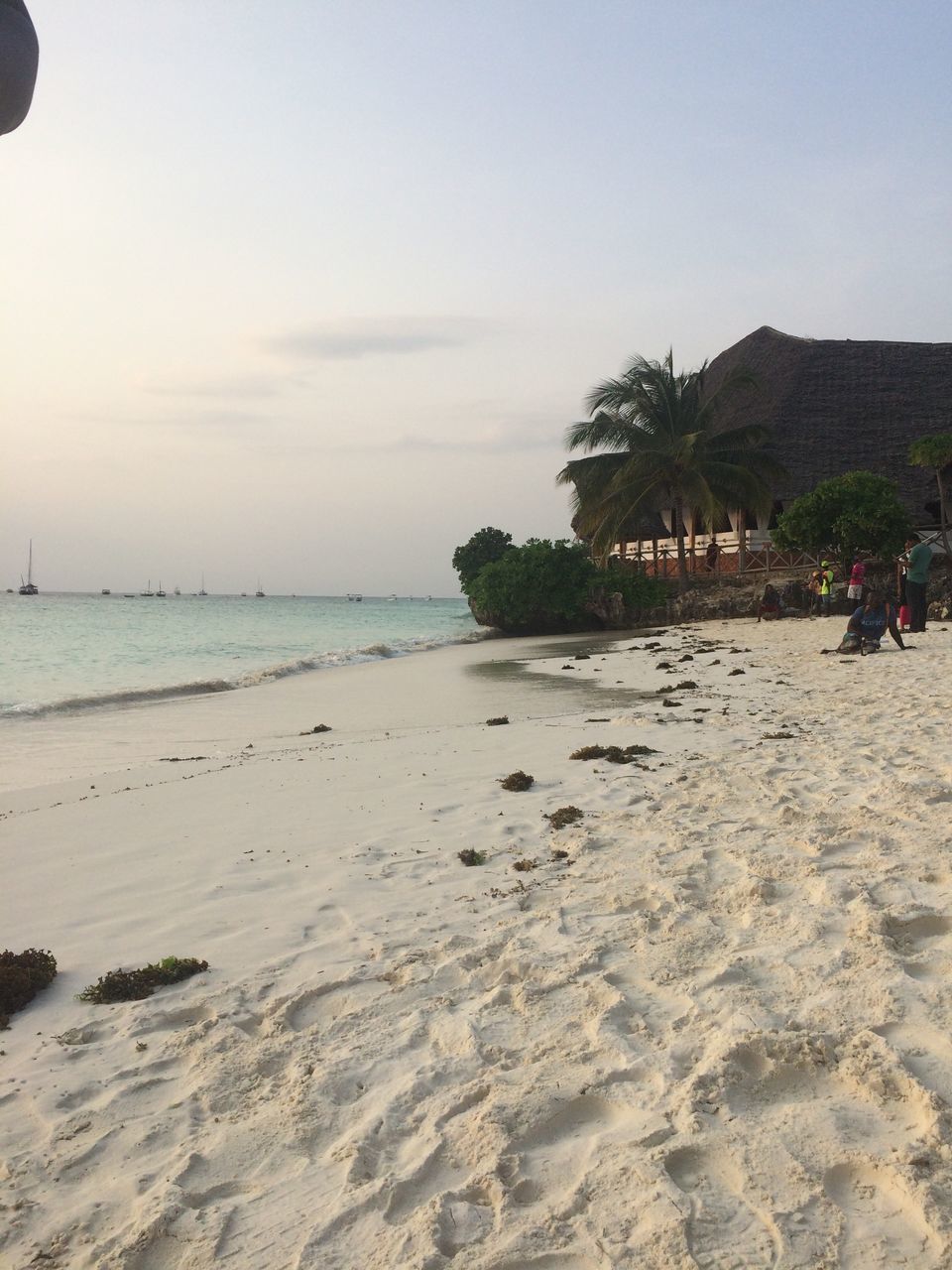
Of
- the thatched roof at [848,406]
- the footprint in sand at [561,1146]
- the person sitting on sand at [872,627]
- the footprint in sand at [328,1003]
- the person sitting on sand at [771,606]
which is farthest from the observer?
the thatched roof at [848,406]

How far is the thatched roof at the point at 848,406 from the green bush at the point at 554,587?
659cm

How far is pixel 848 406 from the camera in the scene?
35500 millimetres

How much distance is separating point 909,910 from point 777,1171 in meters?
1.83

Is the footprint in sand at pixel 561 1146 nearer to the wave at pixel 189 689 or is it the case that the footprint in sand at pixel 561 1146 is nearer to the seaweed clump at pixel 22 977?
the seaweed clump at pixel 22 977

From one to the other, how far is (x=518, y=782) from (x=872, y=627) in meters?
10.7

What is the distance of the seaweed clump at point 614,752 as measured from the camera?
7384mm

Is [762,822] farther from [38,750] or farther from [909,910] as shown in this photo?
[38,750]

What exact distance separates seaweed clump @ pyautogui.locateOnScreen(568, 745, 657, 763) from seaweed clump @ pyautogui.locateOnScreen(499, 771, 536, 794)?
0.84m

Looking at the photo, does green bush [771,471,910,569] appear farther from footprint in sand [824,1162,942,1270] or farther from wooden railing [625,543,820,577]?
footprint in sand [824,1162,942,1270]

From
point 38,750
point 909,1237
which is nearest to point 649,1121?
point 909,1237

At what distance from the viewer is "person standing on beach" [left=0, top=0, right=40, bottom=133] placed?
5.44 ft

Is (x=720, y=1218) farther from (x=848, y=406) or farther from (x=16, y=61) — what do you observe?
(x=848, y=406)

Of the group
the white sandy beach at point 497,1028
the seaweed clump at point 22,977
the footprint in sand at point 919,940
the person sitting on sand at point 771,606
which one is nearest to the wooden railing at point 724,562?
the person sitting on sand at point 771,606

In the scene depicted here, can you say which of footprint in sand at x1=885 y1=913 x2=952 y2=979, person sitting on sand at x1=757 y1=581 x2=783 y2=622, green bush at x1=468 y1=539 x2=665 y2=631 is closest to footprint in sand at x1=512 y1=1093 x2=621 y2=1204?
footprint in sand at x1=885 y1=913 x2=952 y2=979
